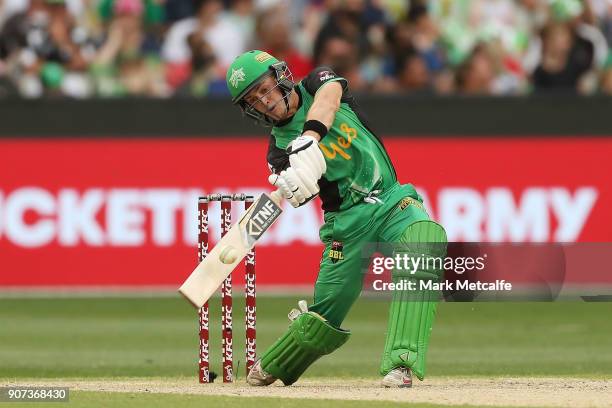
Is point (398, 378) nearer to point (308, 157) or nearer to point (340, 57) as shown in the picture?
point (308, 157)

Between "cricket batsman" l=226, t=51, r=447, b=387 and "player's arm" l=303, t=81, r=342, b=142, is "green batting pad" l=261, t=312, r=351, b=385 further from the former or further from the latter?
"player's arm" l=303, t=81, r=342, b=142

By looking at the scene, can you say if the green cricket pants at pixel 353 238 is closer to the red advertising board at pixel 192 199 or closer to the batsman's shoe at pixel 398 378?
the batsman's shoe at pixel 398 378

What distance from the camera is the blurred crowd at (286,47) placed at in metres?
16.3

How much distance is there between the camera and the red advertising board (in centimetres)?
1541

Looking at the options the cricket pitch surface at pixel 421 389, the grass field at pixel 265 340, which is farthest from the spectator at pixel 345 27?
the cricket pitch surface at pixel 421 389

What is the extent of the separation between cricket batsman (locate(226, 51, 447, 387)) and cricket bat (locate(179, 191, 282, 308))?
0.24 m

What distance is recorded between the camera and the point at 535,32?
17.9 meters

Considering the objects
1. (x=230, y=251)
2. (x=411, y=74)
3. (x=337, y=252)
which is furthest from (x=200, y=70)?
(x=230, y=251)

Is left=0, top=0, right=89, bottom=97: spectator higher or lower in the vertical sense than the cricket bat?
higher

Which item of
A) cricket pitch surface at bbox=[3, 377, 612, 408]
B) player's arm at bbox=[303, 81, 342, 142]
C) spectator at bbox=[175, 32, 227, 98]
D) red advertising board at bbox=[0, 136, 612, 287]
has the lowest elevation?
cricket pitch surface at bbox=[3, 377, 612, 408]

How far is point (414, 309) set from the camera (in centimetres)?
823

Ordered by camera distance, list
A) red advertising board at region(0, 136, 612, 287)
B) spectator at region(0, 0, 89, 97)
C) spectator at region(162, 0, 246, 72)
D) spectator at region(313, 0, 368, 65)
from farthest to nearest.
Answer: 1. spectator at region(162, 0, 246, 72)
2. spectator at region(313, 0, 368, 65)
3. spectator at region(0, 0, 89, 97)
4. red advertising board at region(0, 136, 612, 287)

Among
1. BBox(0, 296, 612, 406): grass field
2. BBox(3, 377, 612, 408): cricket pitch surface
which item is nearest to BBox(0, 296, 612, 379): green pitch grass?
BBox(0, 296, 612, 406): grass field

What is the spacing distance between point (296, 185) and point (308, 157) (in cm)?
16
